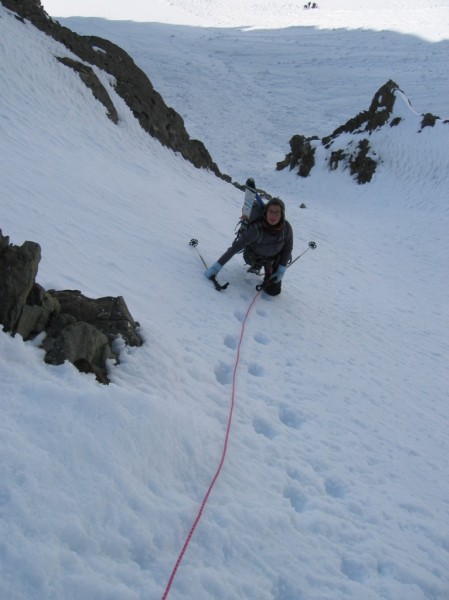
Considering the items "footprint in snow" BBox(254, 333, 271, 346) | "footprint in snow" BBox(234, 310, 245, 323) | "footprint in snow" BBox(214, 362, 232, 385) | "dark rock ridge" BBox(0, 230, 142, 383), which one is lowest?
"footprint in snow" BBox(214, 362, 232, 385)

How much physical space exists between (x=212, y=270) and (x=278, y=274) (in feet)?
3.24

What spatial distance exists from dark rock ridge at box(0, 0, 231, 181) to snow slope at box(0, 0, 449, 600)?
86.1 inches

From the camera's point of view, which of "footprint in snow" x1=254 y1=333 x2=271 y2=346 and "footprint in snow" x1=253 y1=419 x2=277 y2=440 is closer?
"footprint in snow" x1=253 y1=419 x2=277 y2=440

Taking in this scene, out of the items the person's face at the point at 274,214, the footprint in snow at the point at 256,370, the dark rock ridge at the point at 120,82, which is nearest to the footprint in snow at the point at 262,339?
the footprint in snow at the point at 256,370

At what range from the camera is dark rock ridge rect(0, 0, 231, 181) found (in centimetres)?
1424

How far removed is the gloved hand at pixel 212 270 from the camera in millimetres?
7555

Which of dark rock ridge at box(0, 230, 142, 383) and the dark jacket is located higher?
the dark jacket

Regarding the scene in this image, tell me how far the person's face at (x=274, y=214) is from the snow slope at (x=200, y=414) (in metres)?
1.25

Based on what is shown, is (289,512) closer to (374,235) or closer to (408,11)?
(374,235)

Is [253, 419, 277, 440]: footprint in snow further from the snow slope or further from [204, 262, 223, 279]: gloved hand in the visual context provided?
[204, 262, 223, 279]: gloved hand

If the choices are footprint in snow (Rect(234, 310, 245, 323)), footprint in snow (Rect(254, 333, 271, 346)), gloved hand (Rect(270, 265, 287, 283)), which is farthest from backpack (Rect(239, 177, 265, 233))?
footprint in snow (Rect(254, 333, 271, 346))

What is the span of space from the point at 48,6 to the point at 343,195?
3760cm

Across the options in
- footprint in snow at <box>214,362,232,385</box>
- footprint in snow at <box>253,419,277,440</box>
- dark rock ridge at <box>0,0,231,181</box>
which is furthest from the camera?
dark rock ridge at <box>0,0,231,181</box>

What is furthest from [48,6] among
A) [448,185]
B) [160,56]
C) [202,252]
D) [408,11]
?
[202,252]
